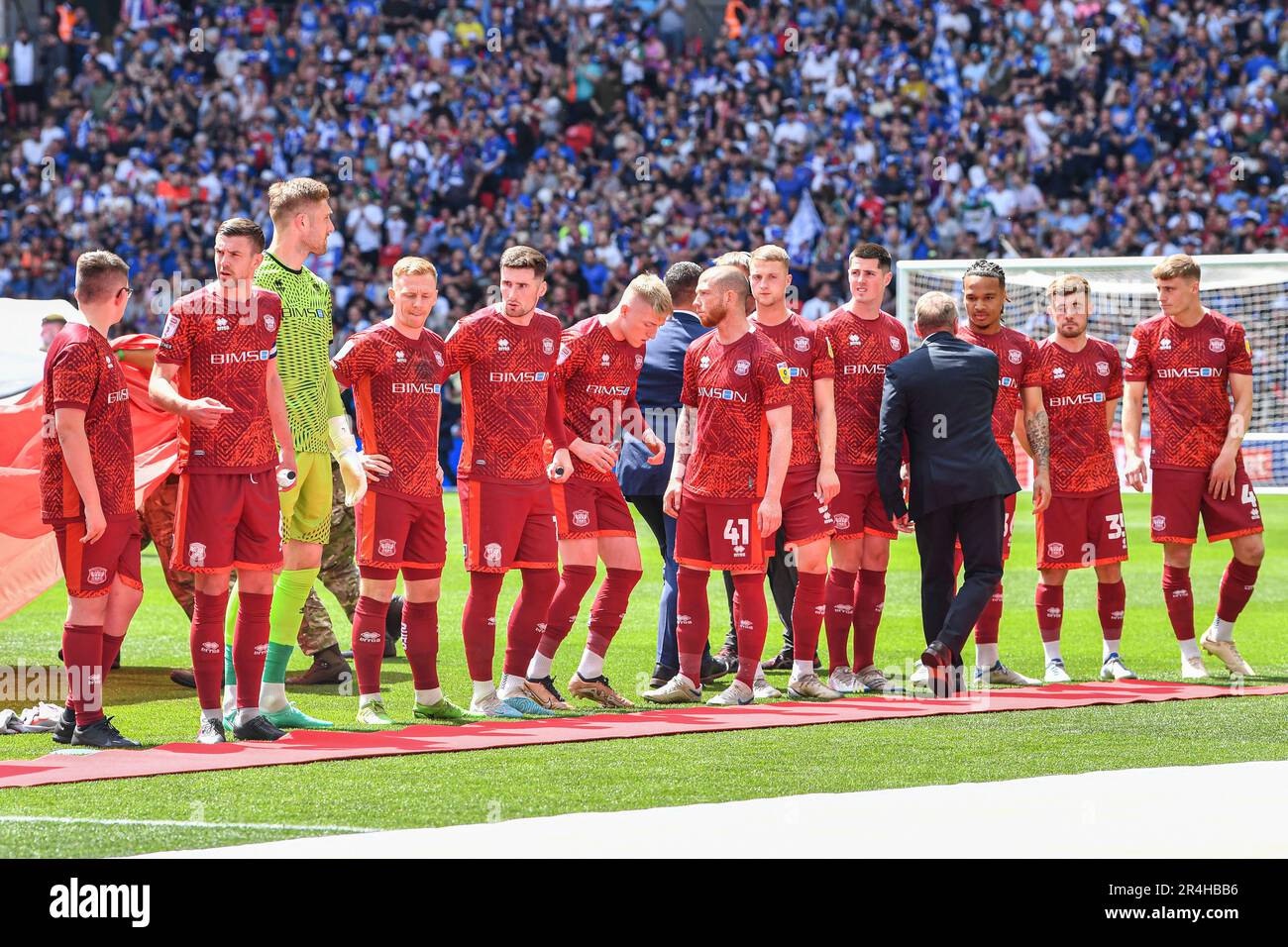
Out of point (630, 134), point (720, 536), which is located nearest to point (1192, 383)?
point (720, 536)

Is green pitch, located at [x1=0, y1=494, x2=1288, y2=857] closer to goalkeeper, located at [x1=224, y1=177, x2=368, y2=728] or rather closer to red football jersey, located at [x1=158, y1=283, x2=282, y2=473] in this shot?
goalkeeper, located at [x1=224, y1=177, x2=368, y2=728]

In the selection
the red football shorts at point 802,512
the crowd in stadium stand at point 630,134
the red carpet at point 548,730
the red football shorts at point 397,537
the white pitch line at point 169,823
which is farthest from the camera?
the crowd in stadium stand at point 630,134

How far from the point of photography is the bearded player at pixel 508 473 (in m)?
8.44

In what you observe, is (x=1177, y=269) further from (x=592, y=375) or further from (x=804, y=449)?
(x=592, y=375)

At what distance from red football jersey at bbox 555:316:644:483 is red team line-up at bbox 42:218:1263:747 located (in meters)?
0.01

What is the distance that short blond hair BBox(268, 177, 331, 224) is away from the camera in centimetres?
797

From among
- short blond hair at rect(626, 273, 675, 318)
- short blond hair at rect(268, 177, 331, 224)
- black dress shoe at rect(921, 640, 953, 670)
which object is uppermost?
short blond hair at rect(268, 177, 331, 224)

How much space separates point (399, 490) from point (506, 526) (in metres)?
0.54

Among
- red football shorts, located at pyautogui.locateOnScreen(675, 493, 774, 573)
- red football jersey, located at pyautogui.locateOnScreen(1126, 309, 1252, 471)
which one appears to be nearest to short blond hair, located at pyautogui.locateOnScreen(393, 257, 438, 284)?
red football shorts, located at pyautogui.locateOnScreen(675, 493, 774, 573)

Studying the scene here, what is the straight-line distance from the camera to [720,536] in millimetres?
8781

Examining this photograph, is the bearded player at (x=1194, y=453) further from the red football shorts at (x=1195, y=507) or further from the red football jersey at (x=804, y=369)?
the red football jersey at (x=804, y=369)

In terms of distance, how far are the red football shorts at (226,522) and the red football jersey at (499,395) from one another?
1.18 m

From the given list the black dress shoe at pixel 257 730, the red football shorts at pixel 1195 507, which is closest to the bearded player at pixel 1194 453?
the red football shorts at pixel 1195 507
